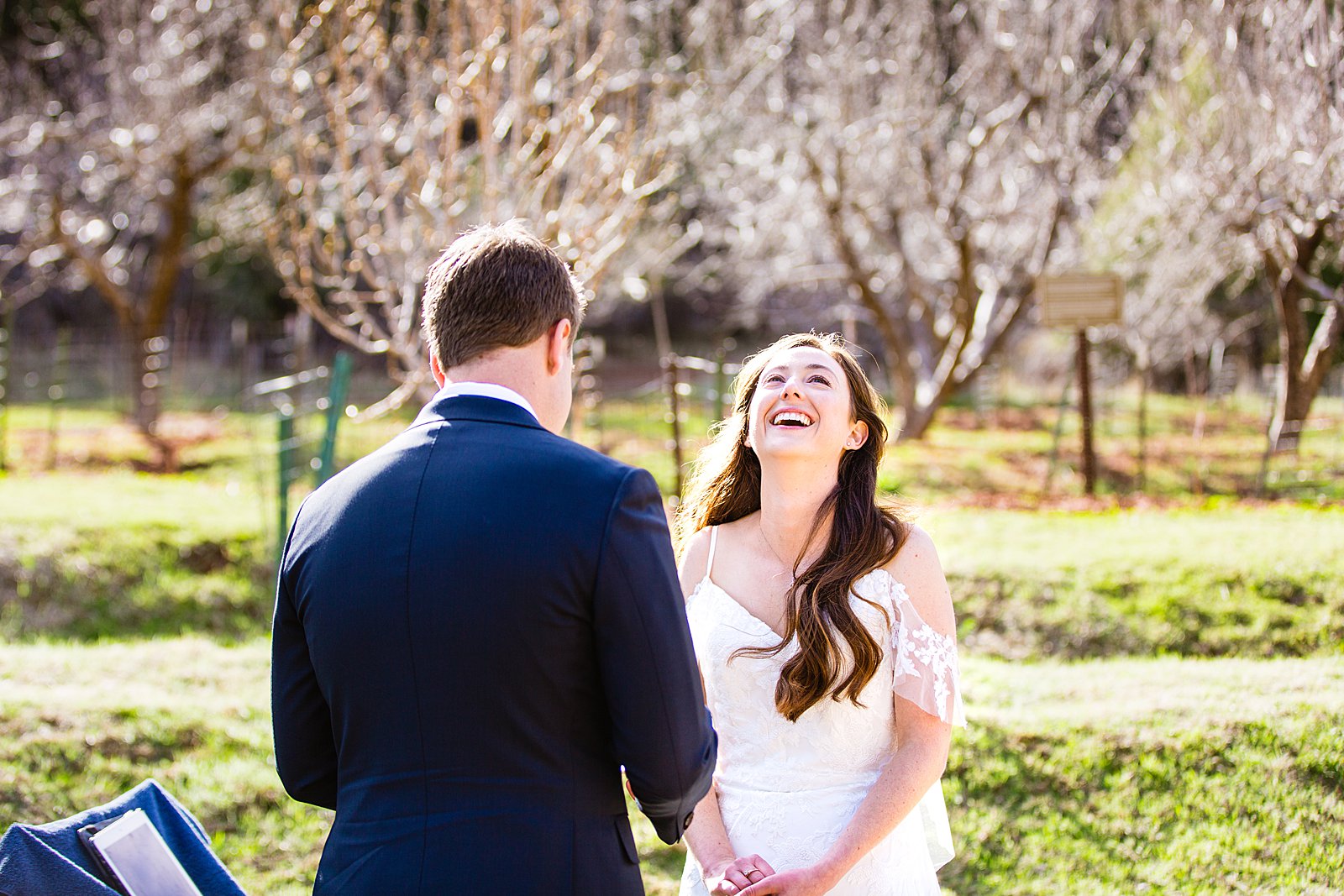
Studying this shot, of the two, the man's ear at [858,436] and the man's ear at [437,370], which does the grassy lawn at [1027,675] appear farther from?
the man's ear at [437,370]

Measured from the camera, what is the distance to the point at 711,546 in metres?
2.99

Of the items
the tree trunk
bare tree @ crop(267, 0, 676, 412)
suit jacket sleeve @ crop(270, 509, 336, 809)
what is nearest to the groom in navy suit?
suit jacket sleeve @ crop(270, 509, 336, 809)

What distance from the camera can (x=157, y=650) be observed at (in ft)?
23.5

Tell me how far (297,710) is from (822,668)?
1108 mm

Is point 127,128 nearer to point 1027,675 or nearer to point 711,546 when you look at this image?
point 1027,675

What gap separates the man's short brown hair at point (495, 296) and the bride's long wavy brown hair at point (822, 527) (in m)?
1.00

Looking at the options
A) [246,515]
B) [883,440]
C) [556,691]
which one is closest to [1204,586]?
[883,440]

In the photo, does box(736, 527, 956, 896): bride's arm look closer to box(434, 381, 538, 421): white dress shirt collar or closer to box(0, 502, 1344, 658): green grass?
box(434, 381, 538, 421): white dress shirt collar

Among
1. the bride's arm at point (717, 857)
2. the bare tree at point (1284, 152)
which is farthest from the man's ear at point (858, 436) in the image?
the bare tree at point (1284, 152)

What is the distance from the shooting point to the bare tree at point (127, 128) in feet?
49.5

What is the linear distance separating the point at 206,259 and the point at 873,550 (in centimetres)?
2477

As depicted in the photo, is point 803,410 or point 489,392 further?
point 803,410

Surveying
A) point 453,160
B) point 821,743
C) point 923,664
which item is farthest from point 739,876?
point 453,160

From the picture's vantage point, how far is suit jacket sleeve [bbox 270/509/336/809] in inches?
79.5
